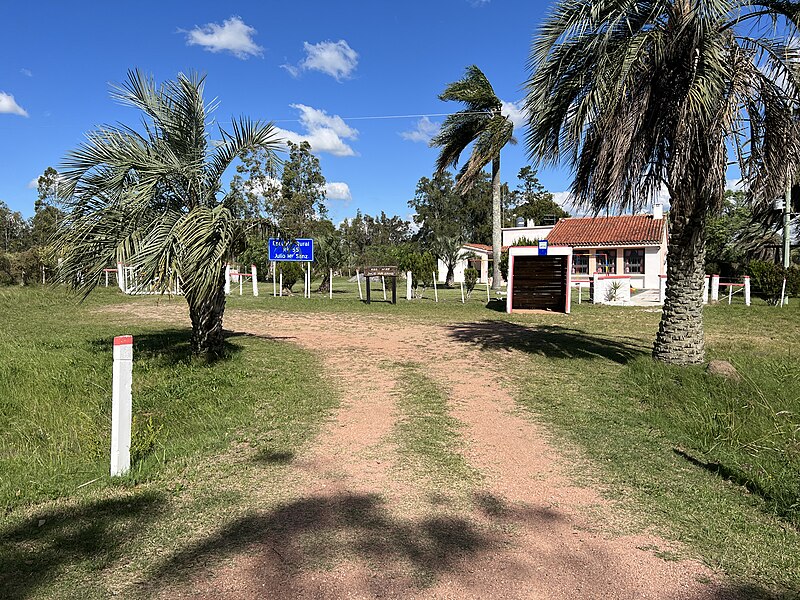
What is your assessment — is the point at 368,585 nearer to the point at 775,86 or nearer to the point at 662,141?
the point at 662,141

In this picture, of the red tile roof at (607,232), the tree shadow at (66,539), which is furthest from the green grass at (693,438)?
the red tile roof at (607,232)

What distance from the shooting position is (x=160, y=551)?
10.7 feet

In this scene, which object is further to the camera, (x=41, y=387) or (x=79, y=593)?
(x=41, y=387)

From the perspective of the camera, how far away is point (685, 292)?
341 inches

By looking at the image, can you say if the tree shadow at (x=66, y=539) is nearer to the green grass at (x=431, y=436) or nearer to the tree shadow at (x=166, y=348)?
the green grass at (x=431, y=436)

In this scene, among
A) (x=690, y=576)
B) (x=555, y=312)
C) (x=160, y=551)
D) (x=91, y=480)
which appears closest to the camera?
(x=690, y=576)

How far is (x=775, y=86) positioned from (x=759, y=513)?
259 inches

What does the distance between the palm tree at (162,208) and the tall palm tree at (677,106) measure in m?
5.16

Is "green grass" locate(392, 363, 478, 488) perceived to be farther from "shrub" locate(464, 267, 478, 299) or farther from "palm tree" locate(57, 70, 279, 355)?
"shrub" locate(464, 267, 478, 299)

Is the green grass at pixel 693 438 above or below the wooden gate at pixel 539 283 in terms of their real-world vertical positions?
below

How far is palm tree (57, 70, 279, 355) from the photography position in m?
7.82

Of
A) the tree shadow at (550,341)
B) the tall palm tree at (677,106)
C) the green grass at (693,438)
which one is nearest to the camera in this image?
the green grass at (693,438)

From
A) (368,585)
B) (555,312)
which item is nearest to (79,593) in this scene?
(368,585)

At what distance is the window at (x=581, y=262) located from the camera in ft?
113
